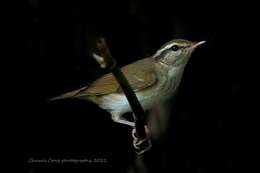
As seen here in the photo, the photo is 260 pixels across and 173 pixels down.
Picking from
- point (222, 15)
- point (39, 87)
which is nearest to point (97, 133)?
point (39, 87)

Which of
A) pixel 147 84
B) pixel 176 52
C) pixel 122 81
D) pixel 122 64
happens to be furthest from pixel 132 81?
pixel 122 81

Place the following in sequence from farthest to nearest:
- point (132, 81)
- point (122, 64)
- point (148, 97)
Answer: point (122, 64), point (132, 81), point (148, 97)

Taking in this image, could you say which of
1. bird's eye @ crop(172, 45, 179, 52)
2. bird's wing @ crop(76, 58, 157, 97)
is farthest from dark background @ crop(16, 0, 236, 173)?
bird's eye @ crop(172, 45, 179, 52)

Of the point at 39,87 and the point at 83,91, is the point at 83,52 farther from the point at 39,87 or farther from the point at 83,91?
the point at 83,91

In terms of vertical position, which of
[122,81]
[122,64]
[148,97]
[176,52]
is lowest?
[122,64]

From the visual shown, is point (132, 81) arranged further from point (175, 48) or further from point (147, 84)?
point (175, 48)

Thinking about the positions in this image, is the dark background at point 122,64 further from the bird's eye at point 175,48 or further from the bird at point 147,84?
the bird's eye at point 175,48

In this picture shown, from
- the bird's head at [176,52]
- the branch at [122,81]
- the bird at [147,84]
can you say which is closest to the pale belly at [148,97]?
the bird at [147,84]
